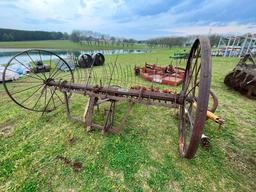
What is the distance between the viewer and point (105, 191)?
216cm

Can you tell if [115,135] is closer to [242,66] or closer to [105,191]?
[105,191]

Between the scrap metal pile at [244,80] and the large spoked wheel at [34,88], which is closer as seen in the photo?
the large spoked wheel at [34,88]

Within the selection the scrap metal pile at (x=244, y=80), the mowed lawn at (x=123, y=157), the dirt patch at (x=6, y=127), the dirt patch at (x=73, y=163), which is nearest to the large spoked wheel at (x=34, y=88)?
the dirt patch at (x=6, y=127)

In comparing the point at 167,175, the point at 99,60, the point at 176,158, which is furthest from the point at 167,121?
the point at 99,60

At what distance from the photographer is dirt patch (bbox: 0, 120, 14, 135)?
3.43 m

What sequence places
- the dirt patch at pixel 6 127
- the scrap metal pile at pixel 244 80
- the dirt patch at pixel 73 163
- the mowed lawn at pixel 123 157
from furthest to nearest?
the scrap metal pile at pixel 244 80
the dirt patch at pixel 6 127
the dirt patch at pixel 73 163
the mowed lawn at pixel 123 157

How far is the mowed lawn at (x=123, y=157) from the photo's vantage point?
2.28 m

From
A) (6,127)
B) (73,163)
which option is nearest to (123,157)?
(73,163)

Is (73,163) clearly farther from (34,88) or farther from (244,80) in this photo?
(244,80)

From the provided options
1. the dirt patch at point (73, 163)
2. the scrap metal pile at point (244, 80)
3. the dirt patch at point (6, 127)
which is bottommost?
the dirt patch at point (6, 127)

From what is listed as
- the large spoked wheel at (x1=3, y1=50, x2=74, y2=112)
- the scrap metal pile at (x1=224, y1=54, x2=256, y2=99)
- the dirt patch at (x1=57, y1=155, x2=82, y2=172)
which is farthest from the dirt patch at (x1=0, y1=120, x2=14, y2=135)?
the scrap metal pile at (x1=224, y1=54, x2=256, y2=99)

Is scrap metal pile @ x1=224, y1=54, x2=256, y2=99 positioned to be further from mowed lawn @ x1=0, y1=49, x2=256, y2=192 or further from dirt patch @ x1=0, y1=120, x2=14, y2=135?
dirt patch @ x1=0, y1=120, x2=14, y2=135

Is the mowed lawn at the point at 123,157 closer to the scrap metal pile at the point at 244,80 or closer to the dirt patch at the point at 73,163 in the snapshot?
the dirt patch at the point at 73,163

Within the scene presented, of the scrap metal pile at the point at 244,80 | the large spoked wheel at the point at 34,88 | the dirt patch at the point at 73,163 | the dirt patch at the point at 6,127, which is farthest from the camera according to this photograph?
the scrap metal pile at the point at 244,80
